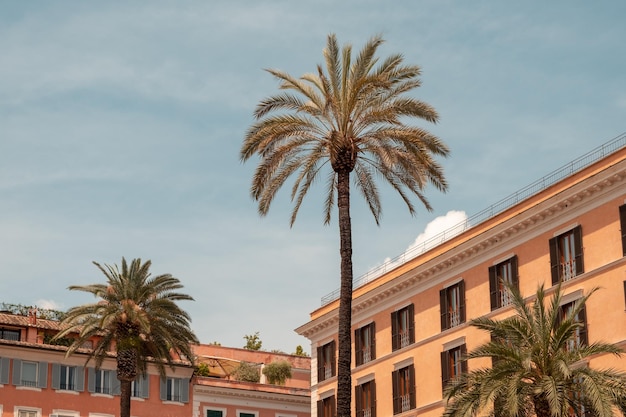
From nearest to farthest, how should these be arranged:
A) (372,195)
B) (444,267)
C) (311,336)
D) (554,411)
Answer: (554,411) → (372,195) → (444,267) → (311,336)

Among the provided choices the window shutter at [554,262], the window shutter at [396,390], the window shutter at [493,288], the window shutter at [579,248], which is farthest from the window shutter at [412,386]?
the window shutter at [579,248]

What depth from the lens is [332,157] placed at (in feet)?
153

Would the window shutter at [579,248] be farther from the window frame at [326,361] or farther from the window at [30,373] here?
the window at [30,373]

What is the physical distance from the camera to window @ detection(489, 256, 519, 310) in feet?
188

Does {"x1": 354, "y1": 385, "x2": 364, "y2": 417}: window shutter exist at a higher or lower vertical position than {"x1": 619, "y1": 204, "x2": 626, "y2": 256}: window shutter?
lower

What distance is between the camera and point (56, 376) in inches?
3179

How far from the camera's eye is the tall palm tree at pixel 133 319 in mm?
64938

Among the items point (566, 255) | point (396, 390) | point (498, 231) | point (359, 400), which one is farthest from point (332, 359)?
point (566, 255)

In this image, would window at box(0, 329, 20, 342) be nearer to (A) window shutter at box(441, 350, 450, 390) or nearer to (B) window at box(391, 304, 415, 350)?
(B) window at box(391, 304, 415, 350)

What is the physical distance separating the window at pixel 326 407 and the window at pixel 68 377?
17.6 m

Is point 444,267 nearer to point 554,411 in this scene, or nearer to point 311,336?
point 311,336

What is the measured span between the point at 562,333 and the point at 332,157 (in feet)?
36.5

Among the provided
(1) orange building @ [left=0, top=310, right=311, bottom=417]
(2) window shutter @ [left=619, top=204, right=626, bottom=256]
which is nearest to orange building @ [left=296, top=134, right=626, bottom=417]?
(2) window shutter @ [left=619, top=204, right=626, bottom=256]

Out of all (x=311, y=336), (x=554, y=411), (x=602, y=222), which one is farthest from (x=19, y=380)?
(x=554, y=411)
